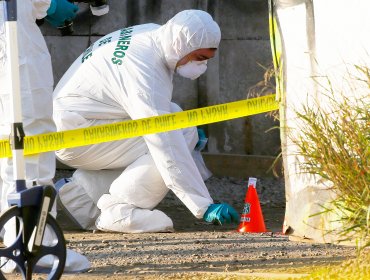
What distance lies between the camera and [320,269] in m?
5.18

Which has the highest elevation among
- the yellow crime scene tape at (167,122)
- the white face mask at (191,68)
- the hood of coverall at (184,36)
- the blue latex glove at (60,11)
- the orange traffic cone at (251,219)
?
the blue latex glove at (60,11)

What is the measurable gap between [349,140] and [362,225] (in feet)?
1.21

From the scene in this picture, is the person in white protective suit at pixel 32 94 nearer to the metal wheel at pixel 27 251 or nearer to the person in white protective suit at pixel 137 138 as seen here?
the metal wheel at pixel 27 251

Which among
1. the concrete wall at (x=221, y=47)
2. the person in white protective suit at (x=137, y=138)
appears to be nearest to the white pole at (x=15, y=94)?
the person in white protective suit at (x=137, y=138)

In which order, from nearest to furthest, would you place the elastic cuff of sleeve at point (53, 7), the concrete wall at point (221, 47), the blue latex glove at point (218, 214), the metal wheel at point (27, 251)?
1. the metal wheel at point (27, 251)
2. the elastic cuff of sleeve at point (53, 7)
3. the blue latex glove at point (218, 214)
4. the concrete wall at point (221, 47)

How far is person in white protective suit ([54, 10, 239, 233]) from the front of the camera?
6855 millimetres

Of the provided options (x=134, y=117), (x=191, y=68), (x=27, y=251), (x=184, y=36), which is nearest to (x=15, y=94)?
(x=27, y=251)

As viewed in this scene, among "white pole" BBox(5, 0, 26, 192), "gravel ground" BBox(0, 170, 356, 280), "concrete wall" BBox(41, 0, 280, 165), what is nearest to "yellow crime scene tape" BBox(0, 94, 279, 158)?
"gravel ground" BBox(0, 170, 356, 280)

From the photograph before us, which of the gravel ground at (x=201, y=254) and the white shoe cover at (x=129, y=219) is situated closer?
the gravel ground at (x=201, y=254)

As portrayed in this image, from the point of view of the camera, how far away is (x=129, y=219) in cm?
688

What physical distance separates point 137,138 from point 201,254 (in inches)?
61.2

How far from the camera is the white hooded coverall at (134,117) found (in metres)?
6.86

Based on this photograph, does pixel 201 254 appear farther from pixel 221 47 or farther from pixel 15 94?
pixel 221 47

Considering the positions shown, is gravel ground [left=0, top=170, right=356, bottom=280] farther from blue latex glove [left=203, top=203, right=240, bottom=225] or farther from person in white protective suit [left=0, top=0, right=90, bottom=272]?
person in white protective suit [left=0, top=0, right=90, bottom=272]
